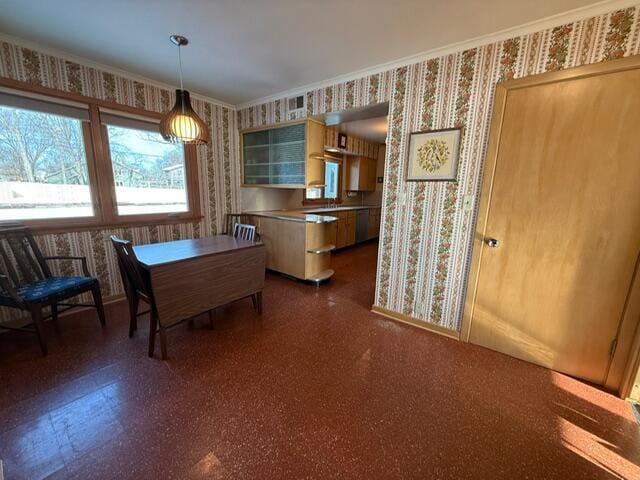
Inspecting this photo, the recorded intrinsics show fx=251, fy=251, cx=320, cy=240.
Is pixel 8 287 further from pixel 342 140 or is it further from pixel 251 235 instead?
pixel 342 140

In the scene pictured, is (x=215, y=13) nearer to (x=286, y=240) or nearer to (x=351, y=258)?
(x=286, y=240)

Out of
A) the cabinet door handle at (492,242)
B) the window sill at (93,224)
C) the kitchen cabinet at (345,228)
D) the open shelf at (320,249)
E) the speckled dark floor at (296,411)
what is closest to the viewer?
the speckled dark floor at (296,411)

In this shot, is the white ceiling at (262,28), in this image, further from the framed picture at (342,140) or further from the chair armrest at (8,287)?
the framed picture at (342,140)

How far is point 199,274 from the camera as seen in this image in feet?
6.53

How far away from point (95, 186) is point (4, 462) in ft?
7.58

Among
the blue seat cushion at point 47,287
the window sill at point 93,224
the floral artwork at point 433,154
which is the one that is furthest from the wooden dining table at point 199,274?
the floral artwork at point 433,154

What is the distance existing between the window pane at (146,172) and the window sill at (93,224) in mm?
97

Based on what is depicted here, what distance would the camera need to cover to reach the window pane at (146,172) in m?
2.75

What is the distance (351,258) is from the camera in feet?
15.8

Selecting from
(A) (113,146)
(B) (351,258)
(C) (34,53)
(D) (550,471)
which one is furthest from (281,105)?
(D) (550,471)

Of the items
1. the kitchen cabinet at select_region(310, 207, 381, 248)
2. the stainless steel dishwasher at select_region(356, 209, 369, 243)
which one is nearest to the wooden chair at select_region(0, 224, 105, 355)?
the kitchen cabinet at select_region(310, 207, 381, 248)

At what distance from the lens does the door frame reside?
156 centimetres

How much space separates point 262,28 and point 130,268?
6.74 ft

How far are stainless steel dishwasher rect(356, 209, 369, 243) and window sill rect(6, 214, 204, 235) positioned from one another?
3363 mm
